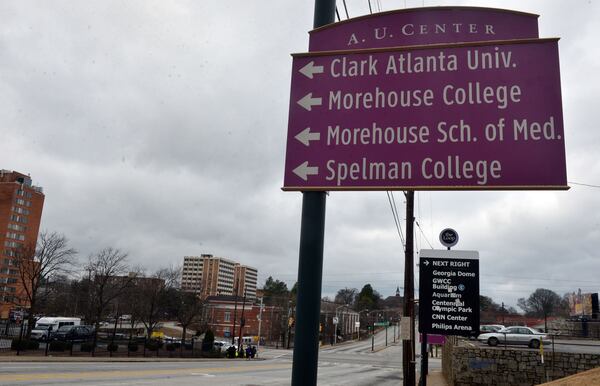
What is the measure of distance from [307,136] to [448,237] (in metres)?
12.1

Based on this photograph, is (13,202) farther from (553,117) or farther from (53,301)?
(553,117)

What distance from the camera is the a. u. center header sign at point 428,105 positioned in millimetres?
3492

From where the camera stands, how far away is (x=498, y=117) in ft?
11.7

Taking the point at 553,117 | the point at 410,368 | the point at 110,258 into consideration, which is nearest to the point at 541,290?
the point at 110,258

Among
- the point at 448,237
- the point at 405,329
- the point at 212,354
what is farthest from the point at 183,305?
the point at 448,237

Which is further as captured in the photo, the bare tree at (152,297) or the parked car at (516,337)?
the bare tree at (152,297)

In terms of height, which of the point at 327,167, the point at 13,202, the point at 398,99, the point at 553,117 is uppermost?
the point at 13,202

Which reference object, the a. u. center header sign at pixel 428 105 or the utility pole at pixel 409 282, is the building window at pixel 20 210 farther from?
the a. u. center header sign at pixel 428 105

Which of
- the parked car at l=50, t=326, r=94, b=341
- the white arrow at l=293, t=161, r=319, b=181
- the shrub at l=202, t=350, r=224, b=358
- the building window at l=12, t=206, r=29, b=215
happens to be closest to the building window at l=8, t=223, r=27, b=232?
the building window at l=12, t=206, r=29, b=215

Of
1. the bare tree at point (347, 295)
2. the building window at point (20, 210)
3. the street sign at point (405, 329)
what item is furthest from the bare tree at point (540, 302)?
the building window at point (20, 210)

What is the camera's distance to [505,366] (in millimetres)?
25484

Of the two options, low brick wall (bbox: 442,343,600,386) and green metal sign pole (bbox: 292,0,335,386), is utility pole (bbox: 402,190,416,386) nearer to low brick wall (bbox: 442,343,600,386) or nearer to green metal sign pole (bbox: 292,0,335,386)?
low brick wall (bbox: 442,343,600,386)

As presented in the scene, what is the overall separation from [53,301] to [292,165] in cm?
7831

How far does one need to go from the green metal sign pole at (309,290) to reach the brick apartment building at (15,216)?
436 feet
